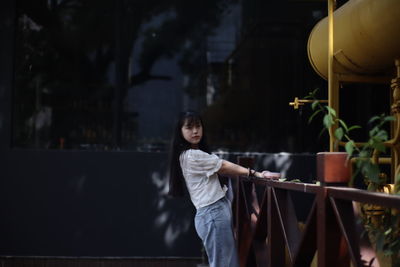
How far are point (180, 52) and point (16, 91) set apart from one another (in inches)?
74.4

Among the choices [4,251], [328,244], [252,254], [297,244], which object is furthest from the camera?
[4,251]

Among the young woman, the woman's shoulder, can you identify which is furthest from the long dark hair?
the woman's shoulder

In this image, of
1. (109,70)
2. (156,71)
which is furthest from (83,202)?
(156,71)

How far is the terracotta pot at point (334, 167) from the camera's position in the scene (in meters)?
1.99

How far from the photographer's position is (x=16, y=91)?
593 centimetres

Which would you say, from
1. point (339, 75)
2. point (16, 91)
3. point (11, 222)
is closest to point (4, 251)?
point (11, 222)

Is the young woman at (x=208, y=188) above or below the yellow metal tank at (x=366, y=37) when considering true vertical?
below

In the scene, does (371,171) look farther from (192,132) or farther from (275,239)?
(192,132)

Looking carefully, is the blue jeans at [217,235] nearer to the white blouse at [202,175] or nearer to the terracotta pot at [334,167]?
the white blouse at [202,175]

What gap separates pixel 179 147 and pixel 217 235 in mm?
632

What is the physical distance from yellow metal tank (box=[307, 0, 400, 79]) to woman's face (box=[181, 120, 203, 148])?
1.06 m

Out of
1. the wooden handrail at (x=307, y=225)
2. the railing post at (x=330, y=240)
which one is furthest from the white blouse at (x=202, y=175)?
Result: the railing post at (x=330, y=240)

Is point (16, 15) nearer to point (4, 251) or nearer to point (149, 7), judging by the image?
point (149, 7)

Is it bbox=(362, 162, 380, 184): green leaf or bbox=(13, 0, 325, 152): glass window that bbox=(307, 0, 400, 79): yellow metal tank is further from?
bbox=(13, 0, 325, 152): glass window
